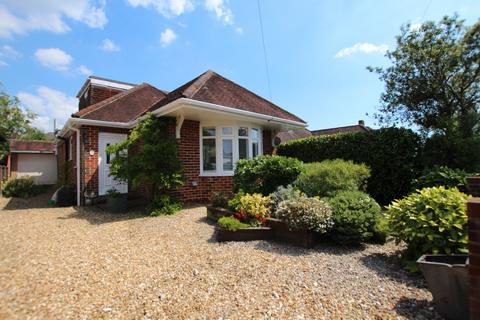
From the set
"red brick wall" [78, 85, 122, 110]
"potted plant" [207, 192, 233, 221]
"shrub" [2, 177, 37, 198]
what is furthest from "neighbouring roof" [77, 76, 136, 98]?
"potted plant" [207, 192, 233, 221]

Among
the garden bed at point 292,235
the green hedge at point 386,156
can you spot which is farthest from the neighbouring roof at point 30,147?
the green hedge at point 386,156

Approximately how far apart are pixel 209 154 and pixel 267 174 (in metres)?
2.98

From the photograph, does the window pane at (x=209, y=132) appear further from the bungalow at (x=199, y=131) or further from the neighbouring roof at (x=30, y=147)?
the neighbouring roof at (x=30, y=147)

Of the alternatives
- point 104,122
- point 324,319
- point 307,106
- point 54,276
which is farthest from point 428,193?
point 307,106

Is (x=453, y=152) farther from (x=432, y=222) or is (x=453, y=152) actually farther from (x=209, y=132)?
(x=209, y=132)

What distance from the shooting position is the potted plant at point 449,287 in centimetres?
192

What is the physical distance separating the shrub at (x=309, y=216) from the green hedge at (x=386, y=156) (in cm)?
406

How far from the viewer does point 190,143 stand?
315 inches

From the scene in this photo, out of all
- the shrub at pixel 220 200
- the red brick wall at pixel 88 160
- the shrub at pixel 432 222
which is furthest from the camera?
the red brick wall at pixel 88 160

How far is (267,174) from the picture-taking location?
20.1ft

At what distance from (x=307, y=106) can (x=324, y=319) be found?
12218 millimetres

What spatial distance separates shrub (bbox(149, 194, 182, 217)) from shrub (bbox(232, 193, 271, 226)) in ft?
8.86

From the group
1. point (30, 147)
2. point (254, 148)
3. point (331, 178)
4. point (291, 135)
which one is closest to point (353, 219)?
point (331, 178)

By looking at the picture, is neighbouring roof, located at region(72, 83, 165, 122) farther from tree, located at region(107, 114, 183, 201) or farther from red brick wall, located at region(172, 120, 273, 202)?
red brick wall, located at region(172, 120, 273, 202)
